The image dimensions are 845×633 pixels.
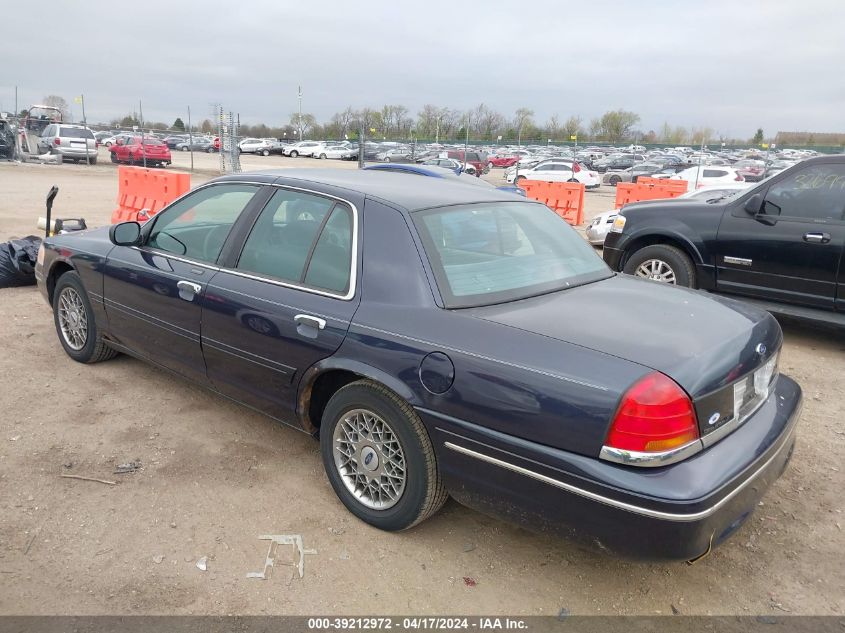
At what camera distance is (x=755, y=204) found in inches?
239

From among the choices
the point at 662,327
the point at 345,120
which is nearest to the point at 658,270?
the point at 662,327

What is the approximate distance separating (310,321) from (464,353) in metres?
0.88

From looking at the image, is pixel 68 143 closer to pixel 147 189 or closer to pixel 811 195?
pixel 147 189

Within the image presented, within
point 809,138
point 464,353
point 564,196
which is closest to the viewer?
point 464,353

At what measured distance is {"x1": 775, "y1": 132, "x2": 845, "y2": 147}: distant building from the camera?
67.7m

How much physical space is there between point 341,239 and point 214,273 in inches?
35.8

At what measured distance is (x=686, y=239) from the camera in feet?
21.5

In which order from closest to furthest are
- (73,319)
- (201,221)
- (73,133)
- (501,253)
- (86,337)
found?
1. (501,253)
2. (201,221)
3. (86,337)
4. (73,319)
5. (73,133)

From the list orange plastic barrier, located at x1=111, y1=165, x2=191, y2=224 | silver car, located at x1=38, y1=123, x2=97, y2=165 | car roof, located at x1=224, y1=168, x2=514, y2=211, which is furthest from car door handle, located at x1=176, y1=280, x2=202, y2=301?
silver car, located at x1=38, y1=123, x2=97, y2=165

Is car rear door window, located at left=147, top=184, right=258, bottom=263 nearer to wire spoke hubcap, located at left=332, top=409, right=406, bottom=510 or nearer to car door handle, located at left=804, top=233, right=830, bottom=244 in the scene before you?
wire spoke hubcap, located at left=332, top=409, right=406, bottom=510

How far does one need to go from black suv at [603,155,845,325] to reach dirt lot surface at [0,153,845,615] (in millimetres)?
1927

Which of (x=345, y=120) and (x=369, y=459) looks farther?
(x=345, y=120)

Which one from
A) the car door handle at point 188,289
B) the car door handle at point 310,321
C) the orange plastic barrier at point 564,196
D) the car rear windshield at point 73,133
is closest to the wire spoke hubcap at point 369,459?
the car door handle at point 310,321

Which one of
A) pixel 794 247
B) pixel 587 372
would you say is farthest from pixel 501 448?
pixel 794 247
